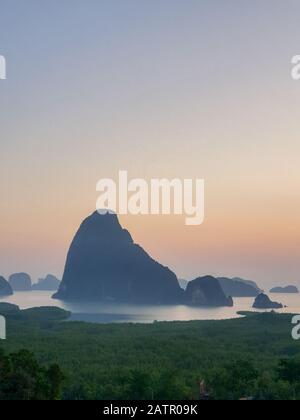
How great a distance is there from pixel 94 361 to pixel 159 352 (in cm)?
691

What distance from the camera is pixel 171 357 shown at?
117 ft

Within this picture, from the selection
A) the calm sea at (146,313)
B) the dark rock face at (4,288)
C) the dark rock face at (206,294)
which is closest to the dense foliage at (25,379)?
the calm sea at (146,313)

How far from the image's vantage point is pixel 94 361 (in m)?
33.2

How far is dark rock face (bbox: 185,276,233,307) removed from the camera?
139 meters

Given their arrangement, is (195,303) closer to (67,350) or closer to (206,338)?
(206,338)

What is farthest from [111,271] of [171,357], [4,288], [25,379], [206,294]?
[25,379]

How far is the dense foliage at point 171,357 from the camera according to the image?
21703 mm

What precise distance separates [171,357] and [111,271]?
446ft

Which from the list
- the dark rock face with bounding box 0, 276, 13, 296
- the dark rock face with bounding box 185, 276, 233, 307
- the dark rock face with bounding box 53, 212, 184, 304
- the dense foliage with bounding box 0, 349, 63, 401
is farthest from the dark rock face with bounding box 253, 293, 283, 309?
the dense foliage with bounding box 0, 349, 63, 401

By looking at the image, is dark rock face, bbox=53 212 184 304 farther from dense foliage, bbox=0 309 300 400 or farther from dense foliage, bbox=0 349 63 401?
dense foliage, bbox=0 349 63 401

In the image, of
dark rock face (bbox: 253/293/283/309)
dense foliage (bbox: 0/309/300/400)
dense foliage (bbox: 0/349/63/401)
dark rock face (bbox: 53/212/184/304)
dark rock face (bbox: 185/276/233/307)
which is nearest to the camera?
dense foliage (bbox: 0/349/63/401)

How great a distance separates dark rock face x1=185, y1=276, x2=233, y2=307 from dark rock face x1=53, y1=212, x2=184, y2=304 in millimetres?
7748
